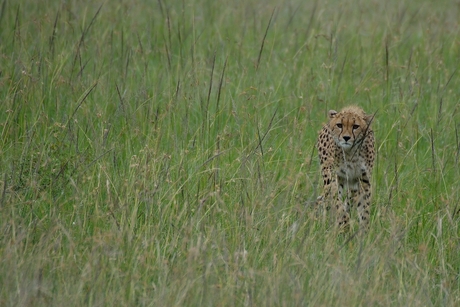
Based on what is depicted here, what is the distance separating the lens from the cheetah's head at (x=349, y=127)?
16.9ft

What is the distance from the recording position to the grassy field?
3.59 m

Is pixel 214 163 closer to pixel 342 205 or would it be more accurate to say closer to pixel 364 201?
pixel 342 205

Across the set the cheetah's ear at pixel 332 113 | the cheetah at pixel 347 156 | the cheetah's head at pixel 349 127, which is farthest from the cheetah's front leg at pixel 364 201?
the cheetah's ear at pixel 332 113

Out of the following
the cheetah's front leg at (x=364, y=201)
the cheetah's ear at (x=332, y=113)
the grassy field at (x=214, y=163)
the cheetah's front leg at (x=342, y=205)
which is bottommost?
the cheetah's front leg at (x=342, y=205)

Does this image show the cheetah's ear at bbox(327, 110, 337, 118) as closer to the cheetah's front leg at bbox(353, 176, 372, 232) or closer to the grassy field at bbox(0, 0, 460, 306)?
the grassy field at bbox(0, 0, 460, 306)

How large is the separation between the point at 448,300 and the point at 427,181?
1424mm

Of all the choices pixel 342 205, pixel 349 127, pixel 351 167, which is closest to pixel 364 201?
pixel 342 205

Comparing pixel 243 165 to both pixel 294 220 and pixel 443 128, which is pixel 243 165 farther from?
pixel 443 128

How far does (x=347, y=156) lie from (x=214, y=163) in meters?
0.88

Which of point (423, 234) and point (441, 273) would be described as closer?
point (441, 273)

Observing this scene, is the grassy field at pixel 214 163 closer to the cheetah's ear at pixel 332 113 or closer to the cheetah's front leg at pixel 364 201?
the cheetah's front leg at pixel 364 201

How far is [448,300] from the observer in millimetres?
3820

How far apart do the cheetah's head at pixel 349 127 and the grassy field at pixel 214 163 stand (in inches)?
9.1

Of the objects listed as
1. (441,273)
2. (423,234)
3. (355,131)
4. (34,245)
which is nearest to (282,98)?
(355,131)
